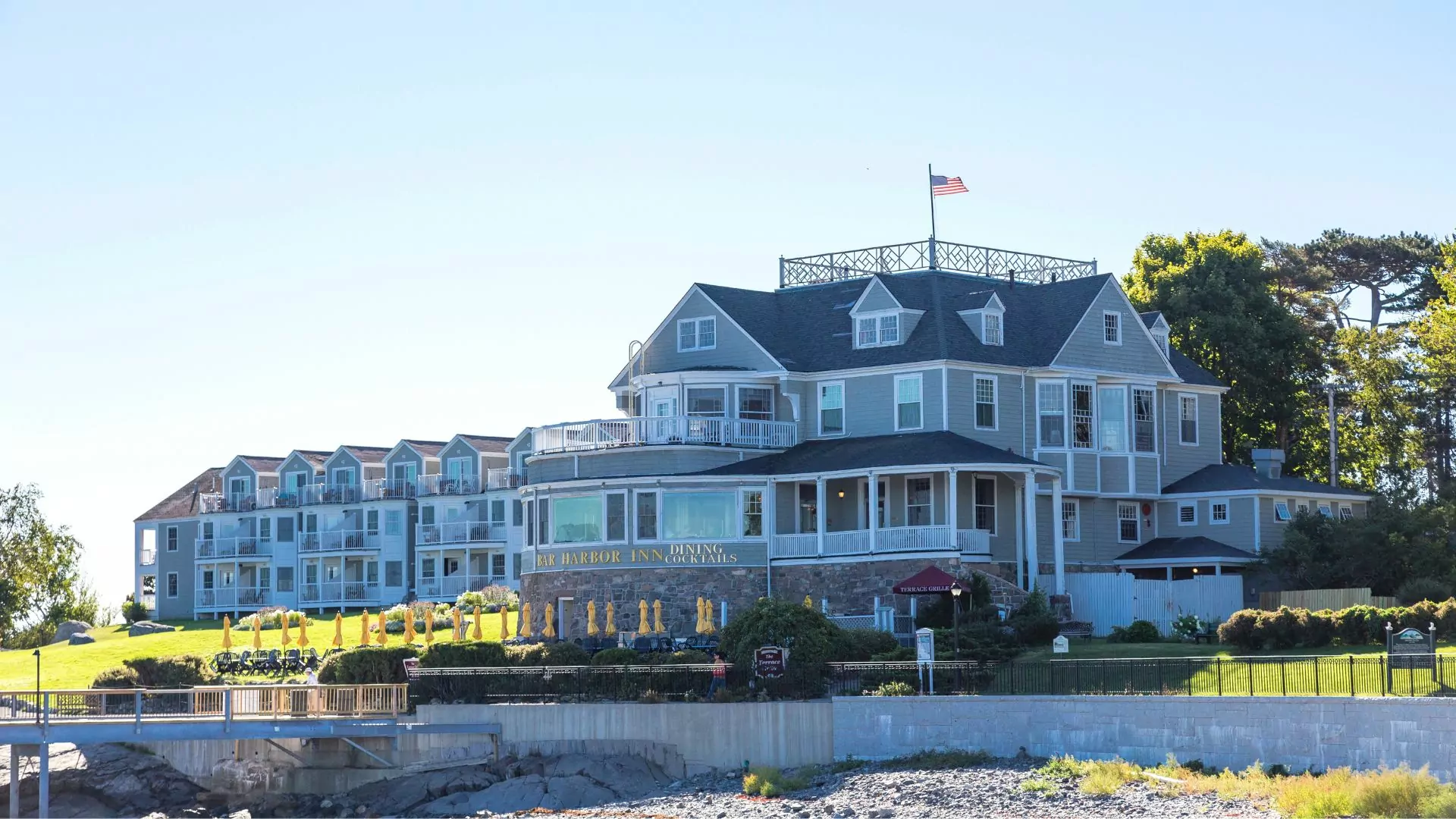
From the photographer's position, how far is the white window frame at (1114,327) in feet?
197

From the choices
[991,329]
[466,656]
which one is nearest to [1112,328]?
[991,329]

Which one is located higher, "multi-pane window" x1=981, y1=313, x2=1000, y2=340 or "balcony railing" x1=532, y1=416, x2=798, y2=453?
"multi-pane window" x1=981, y1=313, x2=1000, y2=340

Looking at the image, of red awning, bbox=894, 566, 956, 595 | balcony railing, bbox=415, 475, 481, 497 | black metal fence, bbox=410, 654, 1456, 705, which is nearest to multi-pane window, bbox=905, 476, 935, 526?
red awning, bbox=894, 566, 956, 595

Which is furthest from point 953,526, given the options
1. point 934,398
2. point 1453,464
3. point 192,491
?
point 192,491

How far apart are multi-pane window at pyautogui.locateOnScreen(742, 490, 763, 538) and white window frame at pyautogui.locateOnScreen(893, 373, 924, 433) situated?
4.85 metres

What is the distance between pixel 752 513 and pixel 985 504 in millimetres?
6535

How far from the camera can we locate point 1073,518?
193 ft

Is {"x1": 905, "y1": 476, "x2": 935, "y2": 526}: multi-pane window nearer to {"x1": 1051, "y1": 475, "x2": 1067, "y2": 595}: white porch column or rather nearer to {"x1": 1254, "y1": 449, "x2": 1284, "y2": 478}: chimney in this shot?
{"x1": 1051, "y1": 475, "x2": 1067, "y2": 595}: white porch column

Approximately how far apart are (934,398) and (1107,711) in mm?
20360

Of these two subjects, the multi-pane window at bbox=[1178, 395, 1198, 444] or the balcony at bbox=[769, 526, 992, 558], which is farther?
the multi-pane window at bbox=[1178, 395, 1198, 444]

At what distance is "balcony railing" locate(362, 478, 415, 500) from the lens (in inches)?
3529

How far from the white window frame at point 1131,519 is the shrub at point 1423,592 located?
10039 mm

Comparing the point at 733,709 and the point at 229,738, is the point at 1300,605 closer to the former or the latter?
the point at 733,709

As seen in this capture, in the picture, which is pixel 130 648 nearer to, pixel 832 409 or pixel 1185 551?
pixel 832 409
